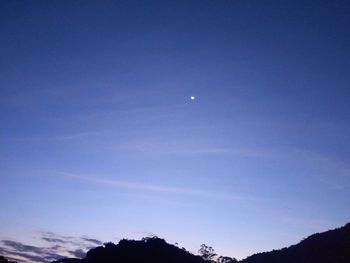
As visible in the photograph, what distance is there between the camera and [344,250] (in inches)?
2963

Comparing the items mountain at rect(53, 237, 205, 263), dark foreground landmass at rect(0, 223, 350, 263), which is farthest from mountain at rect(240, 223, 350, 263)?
mountain at rect(53, 237, 205, 263)

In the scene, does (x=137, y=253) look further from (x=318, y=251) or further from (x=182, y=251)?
(x=318, y=251)

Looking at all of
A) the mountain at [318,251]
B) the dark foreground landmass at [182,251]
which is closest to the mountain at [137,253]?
the dark foreground landmass at [182,251]

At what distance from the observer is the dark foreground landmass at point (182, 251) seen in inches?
3105

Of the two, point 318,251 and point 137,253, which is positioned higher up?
point 318,251

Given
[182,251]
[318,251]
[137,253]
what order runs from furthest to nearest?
[182,251] < [137,253] < [318,251]

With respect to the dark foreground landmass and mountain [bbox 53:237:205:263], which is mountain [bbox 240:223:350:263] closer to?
the dark foreground landmass

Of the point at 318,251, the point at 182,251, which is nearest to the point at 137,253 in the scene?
the point at 182,251

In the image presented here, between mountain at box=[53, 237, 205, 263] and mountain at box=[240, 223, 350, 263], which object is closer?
mountain at box=[240, 223, 350, 263]

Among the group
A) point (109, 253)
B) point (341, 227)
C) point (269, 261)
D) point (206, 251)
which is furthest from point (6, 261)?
point (341, 227)

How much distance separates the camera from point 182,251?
91312 mm

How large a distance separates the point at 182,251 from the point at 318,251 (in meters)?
33.0

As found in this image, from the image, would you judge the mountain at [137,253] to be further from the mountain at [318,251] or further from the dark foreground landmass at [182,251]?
the mountain at [318,251]

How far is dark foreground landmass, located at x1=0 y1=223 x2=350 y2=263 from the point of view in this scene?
78875 millimetres
